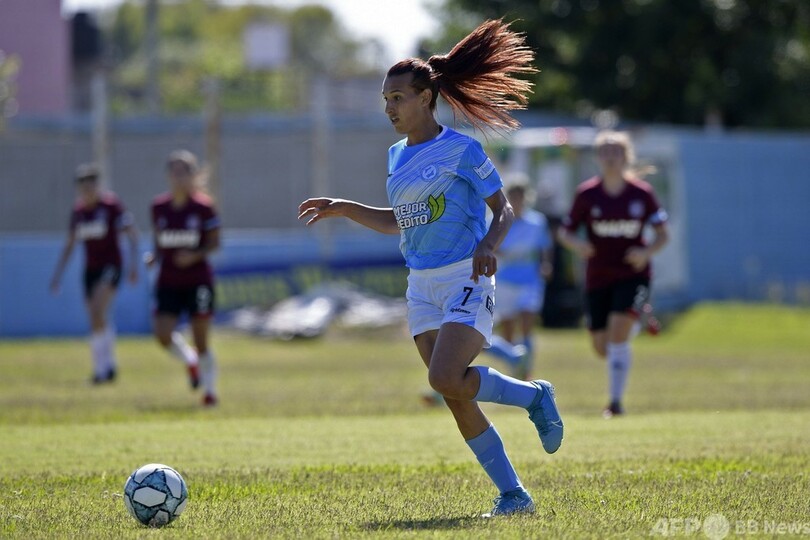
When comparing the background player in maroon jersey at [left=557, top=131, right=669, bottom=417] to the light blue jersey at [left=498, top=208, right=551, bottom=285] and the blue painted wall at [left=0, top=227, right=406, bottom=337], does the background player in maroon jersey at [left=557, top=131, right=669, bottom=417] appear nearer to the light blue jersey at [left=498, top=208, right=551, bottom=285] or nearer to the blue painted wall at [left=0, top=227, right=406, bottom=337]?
the light blue jersey at [left=498, top=208, right=551, bottom=285]

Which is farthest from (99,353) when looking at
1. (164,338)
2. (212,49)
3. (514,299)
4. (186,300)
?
(212,49)

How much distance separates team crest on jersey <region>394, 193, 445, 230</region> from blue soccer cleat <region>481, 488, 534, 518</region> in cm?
143

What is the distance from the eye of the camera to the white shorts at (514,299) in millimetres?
15469

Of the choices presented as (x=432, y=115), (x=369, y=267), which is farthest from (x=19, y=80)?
(x=432, y=115)

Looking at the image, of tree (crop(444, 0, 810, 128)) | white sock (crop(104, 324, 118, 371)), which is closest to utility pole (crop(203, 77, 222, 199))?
white sock (crop(104, 324, 118, 371))

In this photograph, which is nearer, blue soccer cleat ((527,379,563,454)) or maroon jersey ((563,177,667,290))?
blue soccer cleat ((527,379,563,454))

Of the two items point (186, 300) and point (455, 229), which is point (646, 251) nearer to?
point (186, 300)

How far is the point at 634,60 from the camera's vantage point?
126ft

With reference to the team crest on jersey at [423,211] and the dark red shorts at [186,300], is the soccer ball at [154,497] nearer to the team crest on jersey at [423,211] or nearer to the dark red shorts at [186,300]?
the team crest on jersey at [423,211]

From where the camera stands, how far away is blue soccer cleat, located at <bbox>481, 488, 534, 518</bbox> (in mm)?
6840

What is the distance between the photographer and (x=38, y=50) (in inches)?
1272

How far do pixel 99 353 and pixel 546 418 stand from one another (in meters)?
10.5

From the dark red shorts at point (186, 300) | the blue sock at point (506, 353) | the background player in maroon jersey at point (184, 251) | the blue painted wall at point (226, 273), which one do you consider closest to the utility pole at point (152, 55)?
the blue painted wall at point (226, 273)

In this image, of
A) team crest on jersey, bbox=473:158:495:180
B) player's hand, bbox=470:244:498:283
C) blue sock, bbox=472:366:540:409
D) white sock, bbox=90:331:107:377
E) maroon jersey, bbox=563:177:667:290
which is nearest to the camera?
player's hand, bbox=470:244:498:283
